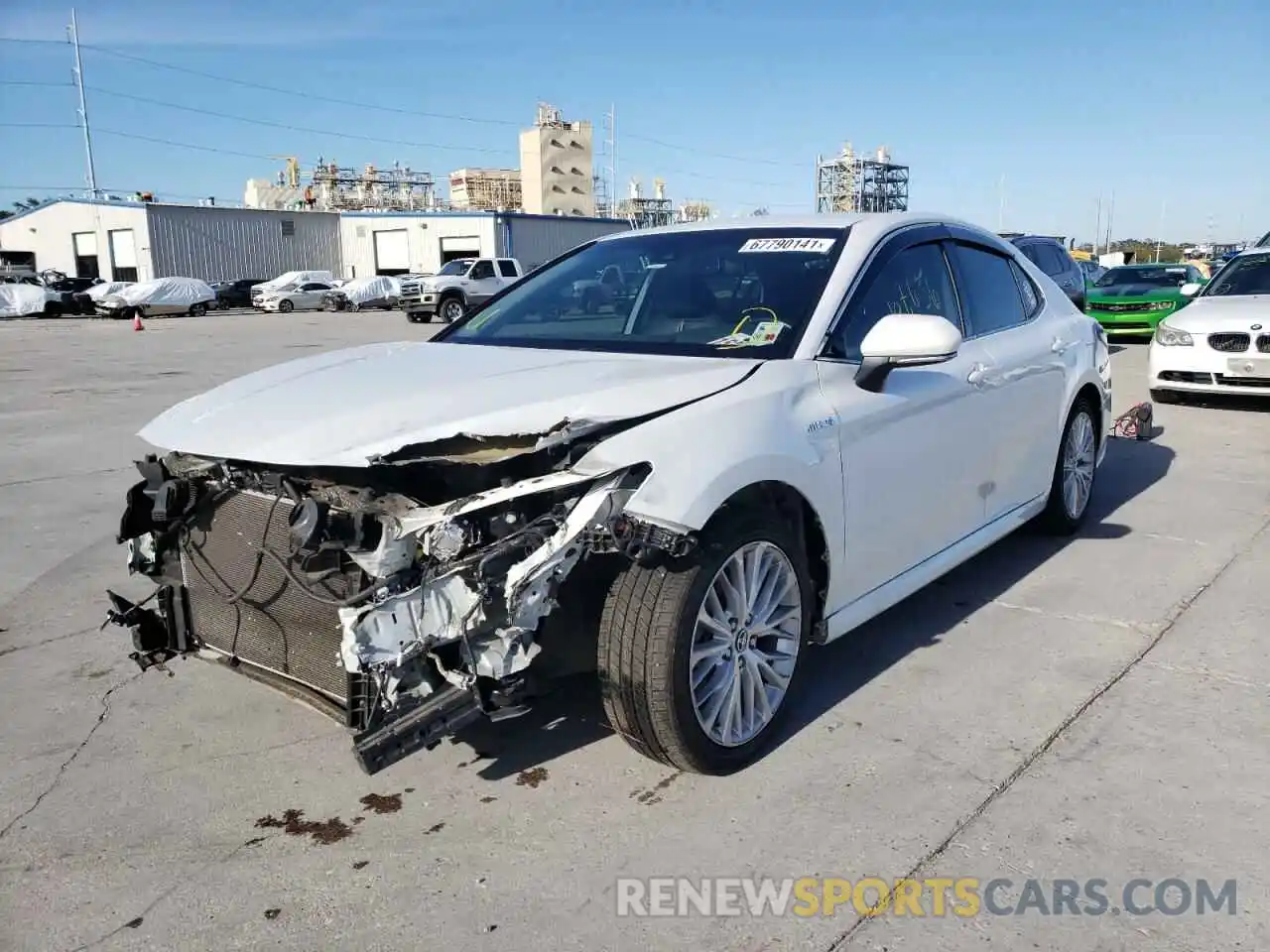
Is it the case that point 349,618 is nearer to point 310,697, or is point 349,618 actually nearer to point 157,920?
point 310,697

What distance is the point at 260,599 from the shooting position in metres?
→ 3.02

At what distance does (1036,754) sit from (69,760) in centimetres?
319

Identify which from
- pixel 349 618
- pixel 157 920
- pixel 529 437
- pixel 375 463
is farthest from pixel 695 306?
pixel 157 920

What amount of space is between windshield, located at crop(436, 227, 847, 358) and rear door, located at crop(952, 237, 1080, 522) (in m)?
0.97

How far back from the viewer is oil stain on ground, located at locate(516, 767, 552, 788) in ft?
10.2

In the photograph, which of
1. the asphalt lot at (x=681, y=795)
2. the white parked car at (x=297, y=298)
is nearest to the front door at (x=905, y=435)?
the asphalt lot at (x=681, y=795)

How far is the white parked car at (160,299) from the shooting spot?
37.4 m

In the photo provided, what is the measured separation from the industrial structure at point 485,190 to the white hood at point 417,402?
11250 cm

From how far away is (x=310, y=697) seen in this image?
9.44 feet

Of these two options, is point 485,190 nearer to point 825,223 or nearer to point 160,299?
point 160,299

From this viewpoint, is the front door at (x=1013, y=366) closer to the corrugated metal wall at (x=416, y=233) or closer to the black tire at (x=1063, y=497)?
the black tire at (x=1063, y=497)

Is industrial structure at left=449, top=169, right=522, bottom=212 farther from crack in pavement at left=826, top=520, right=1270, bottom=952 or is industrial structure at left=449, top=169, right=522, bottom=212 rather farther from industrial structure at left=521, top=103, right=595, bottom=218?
crack in pavement at left=826, top=520, right=1270, bottom=952

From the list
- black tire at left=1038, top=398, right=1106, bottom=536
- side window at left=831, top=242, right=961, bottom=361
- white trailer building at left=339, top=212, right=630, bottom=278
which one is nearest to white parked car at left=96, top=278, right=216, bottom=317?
white trailer building at left=339, top=212, right=630, bottom=278

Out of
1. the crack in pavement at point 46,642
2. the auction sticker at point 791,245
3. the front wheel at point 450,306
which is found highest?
the auction sticker at point 791,245
